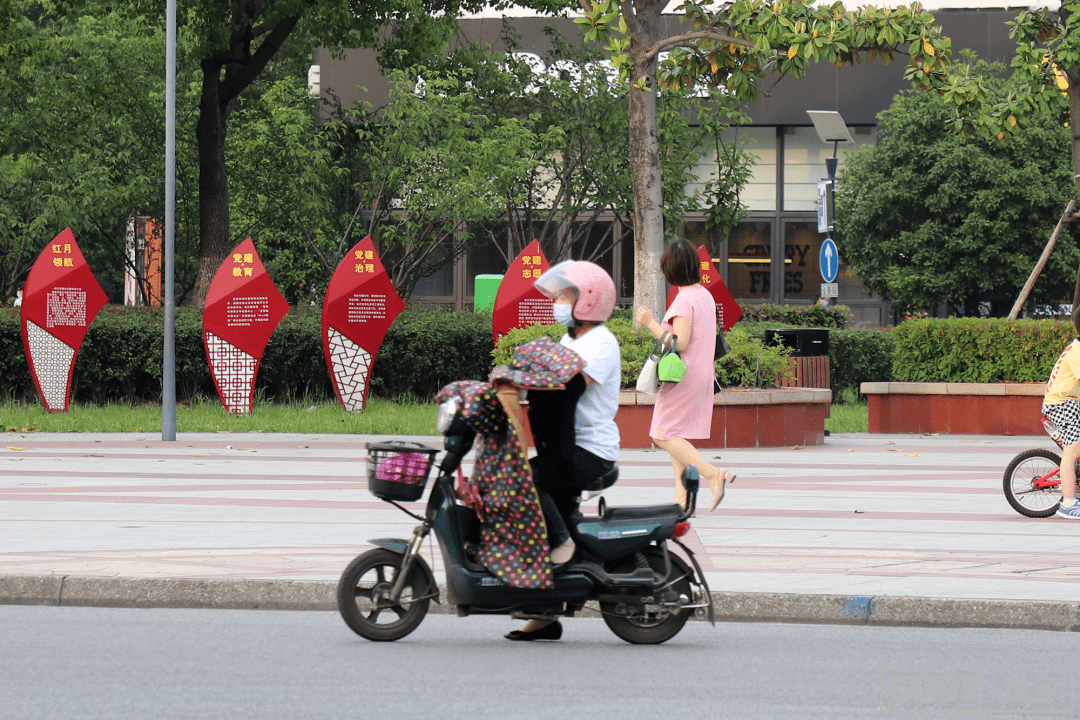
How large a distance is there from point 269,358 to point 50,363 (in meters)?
2.84

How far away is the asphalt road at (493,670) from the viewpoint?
525 centimetres

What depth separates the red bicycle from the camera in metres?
10.0

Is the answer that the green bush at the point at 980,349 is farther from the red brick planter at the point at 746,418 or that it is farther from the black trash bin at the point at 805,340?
the red brick planter at the point at 746,418

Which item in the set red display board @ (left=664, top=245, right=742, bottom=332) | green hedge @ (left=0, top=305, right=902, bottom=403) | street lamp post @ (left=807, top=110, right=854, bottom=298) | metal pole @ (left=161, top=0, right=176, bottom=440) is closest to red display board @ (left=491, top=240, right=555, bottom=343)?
green hedge @ (left=0, top=305, right=902, bottom=403)

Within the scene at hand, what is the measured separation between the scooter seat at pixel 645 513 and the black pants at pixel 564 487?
162 mm

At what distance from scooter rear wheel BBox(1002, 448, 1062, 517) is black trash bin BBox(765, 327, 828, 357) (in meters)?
7.95

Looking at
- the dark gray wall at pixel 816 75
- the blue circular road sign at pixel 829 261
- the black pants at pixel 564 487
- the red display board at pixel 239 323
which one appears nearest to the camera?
the black pants at pixel 564 487

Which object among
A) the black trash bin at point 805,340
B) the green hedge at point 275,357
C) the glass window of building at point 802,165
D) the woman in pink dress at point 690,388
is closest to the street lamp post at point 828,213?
the green hedge at point 275,357

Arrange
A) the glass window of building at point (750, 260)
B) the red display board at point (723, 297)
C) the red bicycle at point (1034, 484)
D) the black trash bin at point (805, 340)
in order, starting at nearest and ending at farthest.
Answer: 1. the red bicycle at point (1034, 484)
2. the black trash bin at point (805, 340)
3. the red display board at point (723, 297)
4. the glass window of building at point (750, 260)

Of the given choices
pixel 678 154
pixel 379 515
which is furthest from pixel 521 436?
pixel 678 154

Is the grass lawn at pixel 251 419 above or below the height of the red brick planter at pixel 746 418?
below

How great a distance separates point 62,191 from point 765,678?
2367 cm

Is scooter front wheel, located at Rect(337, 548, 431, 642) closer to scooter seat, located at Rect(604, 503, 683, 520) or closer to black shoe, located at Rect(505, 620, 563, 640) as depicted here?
black shoe, located at Rect(505, 620, 563, 640)

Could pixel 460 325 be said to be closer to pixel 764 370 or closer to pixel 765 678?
pixel 764 370
